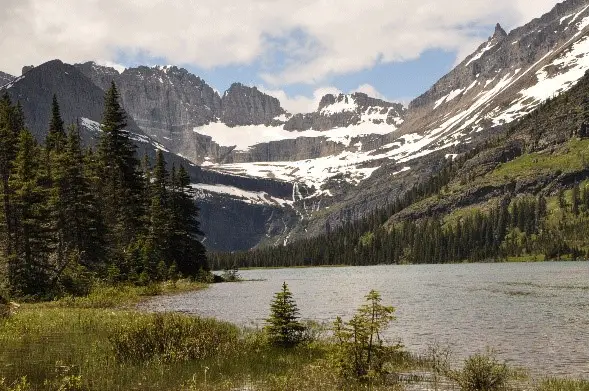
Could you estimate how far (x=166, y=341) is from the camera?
21.4 meters

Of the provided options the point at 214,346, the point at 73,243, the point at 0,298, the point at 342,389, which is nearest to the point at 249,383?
the point at 342,389

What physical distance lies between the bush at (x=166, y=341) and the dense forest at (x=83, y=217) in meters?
27.0

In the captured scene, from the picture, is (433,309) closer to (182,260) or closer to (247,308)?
(247,308)

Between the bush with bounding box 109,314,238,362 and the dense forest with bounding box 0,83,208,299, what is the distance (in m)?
27.0

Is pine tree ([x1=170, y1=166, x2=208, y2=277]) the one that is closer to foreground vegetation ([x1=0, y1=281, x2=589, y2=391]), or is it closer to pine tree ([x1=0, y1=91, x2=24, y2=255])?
pine tree ([x1=0, y1=91, x2=24, y2=255])

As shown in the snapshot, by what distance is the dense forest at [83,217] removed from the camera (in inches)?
1868

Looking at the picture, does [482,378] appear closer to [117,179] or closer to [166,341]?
[166,341]

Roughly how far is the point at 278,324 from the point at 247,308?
2482 cm

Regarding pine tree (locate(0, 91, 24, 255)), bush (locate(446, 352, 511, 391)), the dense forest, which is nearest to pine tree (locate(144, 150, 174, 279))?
Result: the dense forest

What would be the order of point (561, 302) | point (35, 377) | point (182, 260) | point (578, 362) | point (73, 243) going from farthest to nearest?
point (182, 260) < point (73, 243) < point (561, 302) < point (578, 362) < point (35, 377)

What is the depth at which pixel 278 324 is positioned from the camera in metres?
24.5

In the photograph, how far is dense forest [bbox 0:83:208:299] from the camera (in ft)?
156

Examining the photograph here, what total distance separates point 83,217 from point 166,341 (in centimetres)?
3989

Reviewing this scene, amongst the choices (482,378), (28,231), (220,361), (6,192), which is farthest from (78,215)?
(482,378)
